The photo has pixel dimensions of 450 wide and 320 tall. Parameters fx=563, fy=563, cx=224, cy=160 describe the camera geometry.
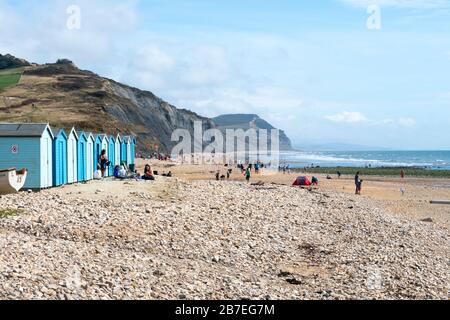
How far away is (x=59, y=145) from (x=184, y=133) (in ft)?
355

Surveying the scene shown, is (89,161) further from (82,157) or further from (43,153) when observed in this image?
(43,153)

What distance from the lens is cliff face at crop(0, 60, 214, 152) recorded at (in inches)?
3322

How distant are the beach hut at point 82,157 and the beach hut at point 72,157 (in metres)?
0.29

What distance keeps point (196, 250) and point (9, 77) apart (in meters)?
117

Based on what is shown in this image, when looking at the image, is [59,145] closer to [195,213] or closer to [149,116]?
[195,213]

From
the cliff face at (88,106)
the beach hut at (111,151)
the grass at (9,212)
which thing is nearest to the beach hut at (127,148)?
the beach hut at (111,151)

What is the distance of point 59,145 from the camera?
25.1 m

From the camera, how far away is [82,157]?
1125 inches

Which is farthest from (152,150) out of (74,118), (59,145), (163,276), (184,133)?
(163,276)

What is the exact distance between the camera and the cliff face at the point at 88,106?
84375 mm

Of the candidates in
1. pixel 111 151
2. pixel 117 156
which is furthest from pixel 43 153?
pixel 117 156

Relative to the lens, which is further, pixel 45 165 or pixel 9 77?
pixel 9 77

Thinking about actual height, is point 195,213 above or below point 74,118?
below

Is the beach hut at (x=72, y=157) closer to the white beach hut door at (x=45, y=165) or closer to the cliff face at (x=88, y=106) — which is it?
the white beach hut door at (x=45, y=165)
